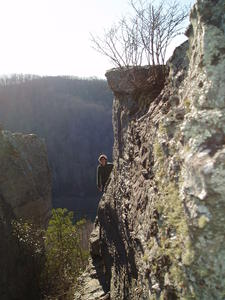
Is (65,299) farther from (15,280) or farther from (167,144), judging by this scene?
(167,144)

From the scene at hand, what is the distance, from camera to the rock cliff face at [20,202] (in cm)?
722

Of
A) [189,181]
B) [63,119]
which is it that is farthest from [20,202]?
[63,119]

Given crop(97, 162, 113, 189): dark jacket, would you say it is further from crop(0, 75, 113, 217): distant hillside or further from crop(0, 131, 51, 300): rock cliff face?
crop(0, 75, 113, 217): distant hillside

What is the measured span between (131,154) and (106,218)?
260cm

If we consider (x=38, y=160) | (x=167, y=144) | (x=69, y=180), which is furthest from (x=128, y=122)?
(x=69, y=180)

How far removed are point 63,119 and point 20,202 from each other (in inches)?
2934

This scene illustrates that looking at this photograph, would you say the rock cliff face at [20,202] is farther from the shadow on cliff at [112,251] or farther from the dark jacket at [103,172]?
the dark jacket at [103,172]

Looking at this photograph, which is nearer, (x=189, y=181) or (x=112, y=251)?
(x=189, y=181)

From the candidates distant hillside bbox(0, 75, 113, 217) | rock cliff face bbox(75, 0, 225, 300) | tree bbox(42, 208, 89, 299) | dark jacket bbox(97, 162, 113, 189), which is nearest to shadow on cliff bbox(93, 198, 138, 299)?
rock cliff face bbox(75, 0, 225, 300)

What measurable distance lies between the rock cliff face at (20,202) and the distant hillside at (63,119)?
56.5 metres

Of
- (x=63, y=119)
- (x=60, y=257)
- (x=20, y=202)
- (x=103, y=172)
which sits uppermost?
(x=103, y=172)

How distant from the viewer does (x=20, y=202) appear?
9.19 m

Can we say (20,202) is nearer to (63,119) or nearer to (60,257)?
(60,257)

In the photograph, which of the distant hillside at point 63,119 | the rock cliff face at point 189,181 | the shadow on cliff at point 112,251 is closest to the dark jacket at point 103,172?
the shadow on cliff at point 112,251
